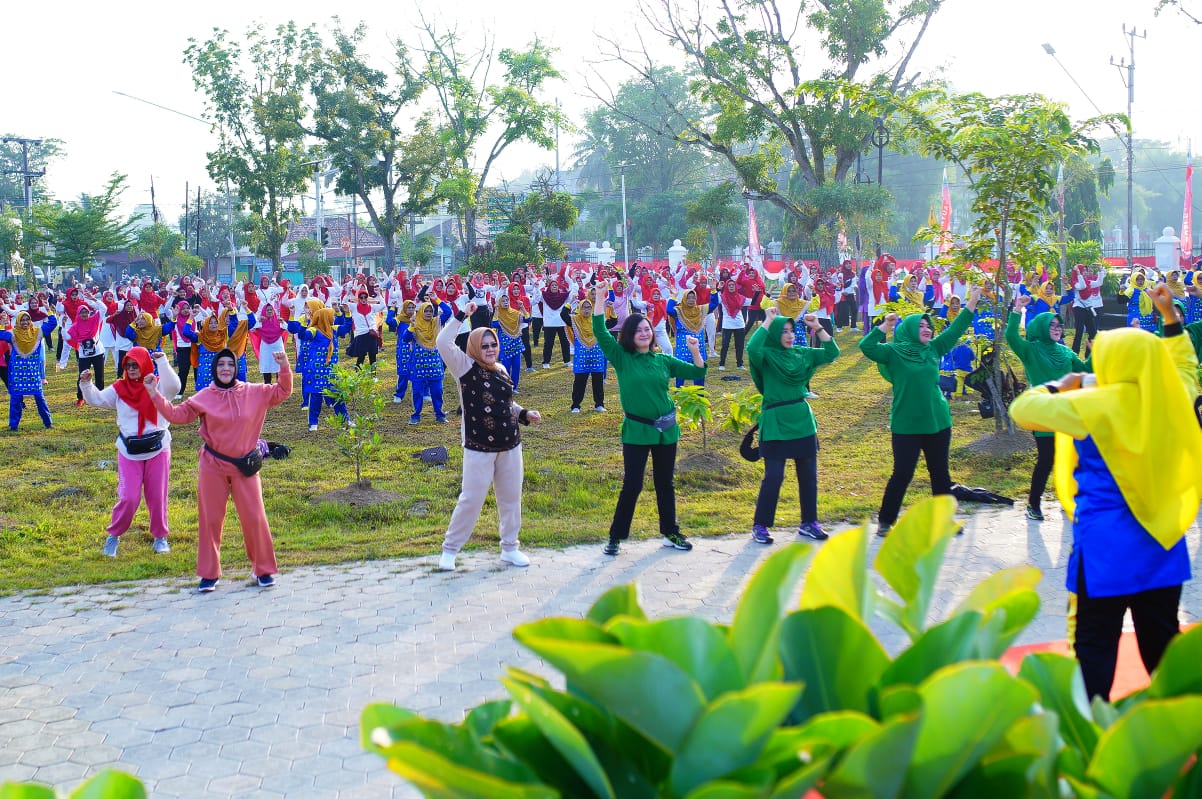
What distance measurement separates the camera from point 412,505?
9.02 m

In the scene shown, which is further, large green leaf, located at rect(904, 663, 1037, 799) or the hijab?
the hijab

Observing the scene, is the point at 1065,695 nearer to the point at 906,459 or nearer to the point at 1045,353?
the point at 906,459

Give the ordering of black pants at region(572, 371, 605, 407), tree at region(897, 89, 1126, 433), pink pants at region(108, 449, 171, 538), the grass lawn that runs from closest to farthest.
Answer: pink pants at region(108, 449, 171, 538) → the grass lawn → tree at region(897, 89, 1126, 433) → black pants at region(572, 371, 605, 407)

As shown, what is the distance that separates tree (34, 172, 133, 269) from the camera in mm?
36438

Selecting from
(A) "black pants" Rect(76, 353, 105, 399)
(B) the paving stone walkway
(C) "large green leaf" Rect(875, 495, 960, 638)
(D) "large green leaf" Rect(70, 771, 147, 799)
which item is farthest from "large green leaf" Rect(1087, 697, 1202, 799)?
(A) "black pants" Rect(76, 353, 105, 399)

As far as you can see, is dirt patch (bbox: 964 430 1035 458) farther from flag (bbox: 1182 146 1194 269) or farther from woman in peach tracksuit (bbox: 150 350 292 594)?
flag (bbox: 1182 146 1194 269)

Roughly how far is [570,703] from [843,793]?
1.02 ft

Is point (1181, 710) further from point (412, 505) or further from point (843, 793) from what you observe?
point (412, 505)

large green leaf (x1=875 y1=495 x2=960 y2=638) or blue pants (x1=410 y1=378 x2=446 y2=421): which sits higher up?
large green leaf (x1=875 y1=495 x2=960 y2=638)

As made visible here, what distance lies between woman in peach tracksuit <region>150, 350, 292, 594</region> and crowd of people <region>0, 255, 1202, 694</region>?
1 centimetres

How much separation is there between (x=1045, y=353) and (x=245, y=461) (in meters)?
5.31

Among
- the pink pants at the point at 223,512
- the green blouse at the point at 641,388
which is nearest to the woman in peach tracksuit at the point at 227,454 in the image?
the pink pants at the point at 223,512

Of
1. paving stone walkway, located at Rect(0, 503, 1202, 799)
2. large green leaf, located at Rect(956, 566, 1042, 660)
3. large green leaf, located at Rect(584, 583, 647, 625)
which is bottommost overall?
paving stone walkway, located at Rect(0, 503, 1202, 799)

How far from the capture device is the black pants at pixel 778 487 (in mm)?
7344
